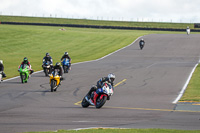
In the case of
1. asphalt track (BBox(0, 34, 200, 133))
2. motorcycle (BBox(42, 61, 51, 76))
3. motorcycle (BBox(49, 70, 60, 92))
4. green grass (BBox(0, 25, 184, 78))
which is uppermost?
green grass (BBox(0, 25, 184, 78))

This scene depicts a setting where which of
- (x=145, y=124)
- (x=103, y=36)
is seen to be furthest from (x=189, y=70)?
(x=103, y=36)

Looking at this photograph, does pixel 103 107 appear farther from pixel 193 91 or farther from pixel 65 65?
pixel 65 65

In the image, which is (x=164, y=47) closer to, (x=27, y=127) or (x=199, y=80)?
(x=199, y=80)

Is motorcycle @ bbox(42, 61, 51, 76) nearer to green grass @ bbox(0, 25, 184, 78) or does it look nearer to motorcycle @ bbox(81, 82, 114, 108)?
motorcycle @ bbox(81, 82, 114, 108)

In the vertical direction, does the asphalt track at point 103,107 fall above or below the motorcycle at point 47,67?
below

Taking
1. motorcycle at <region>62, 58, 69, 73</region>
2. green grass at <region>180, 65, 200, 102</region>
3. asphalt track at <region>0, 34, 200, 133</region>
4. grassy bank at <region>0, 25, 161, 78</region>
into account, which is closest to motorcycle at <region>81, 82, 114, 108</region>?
asphalt track at <region>0, 34, 200, 133</region>

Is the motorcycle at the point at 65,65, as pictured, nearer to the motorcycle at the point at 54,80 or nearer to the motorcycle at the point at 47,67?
the motorcycle at the point at 47,67

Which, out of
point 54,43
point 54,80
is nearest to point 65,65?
point 54,80

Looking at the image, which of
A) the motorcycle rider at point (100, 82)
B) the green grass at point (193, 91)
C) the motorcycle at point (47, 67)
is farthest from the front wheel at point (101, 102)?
the motorcycle at point (47, 67)

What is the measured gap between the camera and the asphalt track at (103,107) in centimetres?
1358

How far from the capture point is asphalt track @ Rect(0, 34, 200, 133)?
13.6m

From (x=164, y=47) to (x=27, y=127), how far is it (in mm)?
51630

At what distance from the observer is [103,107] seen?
1784 centimetres

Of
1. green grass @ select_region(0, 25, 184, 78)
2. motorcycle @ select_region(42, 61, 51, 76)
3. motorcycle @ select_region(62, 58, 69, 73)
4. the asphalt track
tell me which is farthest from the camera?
green grass @ select_region(0, 25, 184, 78)
